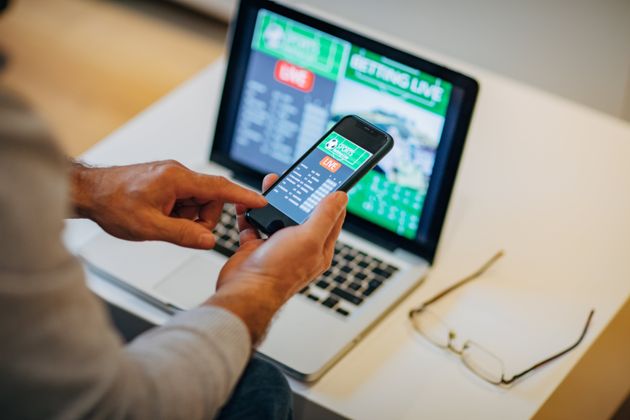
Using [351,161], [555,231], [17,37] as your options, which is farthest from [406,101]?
[17,37]

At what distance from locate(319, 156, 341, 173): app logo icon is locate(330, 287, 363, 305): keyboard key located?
197 millimetres

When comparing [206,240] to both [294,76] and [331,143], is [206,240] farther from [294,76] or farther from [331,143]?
[294,76]

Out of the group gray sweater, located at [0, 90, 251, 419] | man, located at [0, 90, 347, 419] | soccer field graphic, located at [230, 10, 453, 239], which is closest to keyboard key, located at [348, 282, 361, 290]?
soccer field graphic, located at [230, 10, 453, 239]

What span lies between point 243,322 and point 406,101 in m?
0.50

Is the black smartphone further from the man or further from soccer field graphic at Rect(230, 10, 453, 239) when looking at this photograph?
soccer field graphic at Rect(230, 10, 453, 239)

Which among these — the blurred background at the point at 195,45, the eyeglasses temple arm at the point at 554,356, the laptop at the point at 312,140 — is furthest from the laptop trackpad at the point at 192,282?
the blurred background at the point at 195,45

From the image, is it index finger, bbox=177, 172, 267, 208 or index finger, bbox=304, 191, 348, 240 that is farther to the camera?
index finger, bbox=177, 172, 267, 208

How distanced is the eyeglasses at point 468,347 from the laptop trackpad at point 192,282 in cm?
26

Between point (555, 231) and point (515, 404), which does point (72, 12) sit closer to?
point (555, 231)

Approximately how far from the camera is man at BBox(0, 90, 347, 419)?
618 mm

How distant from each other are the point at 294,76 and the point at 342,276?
29 centimetres

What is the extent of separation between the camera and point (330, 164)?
108 centimetres

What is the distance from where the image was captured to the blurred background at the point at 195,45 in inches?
66.0

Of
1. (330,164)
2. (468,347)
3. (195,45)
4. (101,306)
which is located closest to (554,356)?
(468,347)
